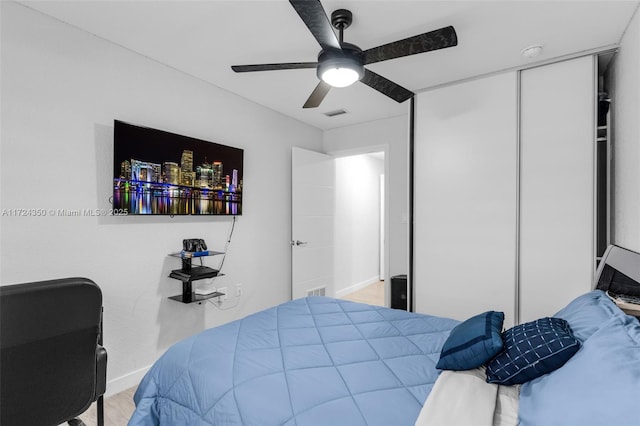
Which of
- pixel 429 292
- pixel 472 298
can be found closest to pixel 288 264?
pixel 429 292

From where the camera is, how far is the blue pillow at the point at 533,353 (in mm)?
1165

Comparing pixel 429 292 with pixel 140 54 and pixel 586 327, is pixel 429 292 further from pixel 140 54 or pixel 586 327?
pixel 140 54

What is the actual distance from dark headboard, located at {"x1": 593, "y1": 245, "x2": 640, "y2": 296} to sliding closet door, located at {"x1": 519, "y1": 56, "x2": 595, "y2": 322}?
43 centimetres

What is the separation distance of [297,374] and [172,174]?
6.72 ft

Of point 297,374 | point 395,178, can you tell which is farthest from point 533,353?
point 395,178

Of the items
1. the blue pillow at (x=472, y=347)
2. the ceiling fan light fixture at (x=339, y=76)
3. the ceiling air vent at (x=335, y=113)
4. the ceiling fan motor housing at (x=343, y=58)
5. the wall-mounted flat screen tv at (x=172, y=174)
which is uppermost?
the ceiling air vent at (x=335, y=113)

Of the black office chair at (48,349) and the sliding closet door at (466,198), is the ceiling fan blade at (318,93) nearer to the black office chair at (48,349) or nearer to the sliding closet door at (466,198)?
the sliding closet door at (466,198)

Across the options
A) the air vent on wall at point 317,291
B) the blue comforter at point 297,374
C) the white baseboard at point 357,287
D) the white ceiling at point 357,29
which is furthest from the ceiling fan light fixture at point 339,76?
the white baseboard at point 357,287

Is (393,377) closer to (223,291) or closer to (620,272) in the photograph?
(620,272)

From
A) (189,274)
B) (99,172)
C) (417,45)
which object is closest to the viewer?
(417,45)

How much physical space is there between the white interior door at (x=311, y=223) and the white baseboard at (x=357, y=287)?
31.0 inches

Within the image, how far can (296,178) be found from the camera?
404 cm

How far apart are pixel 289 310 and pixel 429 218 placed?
1.67m

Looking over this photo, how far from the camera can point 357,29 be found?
2.20 metres
